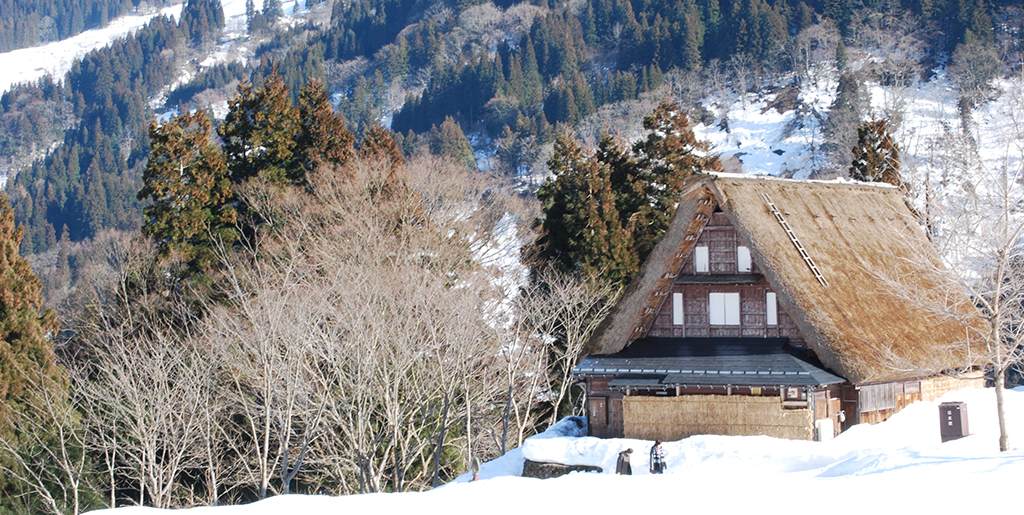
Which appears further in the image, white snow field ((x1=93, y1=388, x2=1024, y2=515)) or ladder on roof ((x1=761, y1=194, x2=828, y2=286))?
ladder on roof ((x1=761, y1=194, x2=828, y2=286))

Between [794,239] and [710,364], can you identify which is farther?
[794,239]

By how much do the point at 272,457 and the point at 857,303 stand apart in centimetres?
1597

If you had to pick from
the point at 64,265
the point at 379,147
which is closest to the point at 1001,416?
the point at 379,147

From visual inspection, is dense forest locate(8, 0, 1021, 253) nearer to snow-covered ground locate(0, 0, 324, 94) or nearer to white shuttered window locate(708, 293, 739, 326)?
snow-covered ground locate(0, 0, 324, 94)

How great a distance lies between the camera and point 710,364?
18.8 metres

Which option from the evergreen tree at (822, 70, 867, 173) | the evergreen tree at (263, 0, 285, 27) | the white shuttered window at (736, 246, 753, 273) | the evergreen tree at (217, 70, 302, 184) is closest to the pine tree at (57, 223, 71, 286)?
the evergreen tree at (217, 70, 302, 184)

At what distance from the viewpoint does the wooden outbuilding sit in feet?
58.7

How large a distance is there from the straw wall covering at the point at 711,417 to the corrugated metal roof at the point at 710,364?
421 mm

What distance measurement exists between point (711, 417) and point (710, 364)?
48.4 inches

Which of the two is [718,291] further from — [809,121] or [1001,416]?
[809,121]

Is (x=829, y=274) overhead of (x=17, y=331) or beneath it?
overhead

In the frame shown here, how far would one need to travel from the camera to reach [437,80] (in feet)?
355

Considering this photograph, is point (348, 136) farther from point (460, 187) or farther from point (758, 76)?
point (758, 76)

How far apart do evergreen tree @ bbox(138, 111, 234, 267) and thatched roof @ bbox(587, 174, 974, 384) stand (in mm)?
14306
